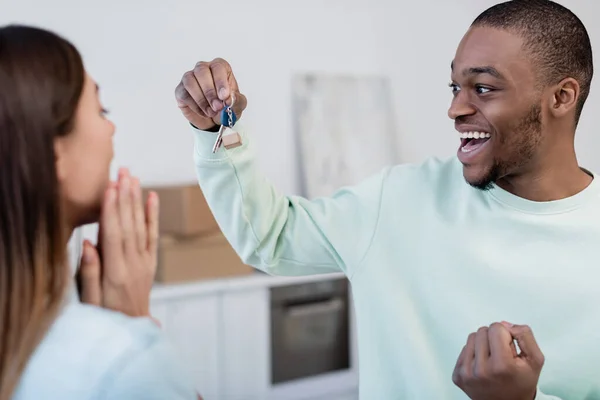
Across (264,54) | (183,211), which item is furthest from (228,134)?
(264,54)

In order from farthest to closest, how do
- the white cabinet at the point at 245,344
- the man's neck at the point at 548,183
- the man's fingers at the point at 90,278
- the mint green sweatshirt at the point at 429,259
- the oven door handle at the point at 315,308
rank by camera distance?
the oven door handle at the point at 315,308
the white cabinet at the point at 245,344
the man's neck at the point at 548,183
the mint green sweatshirt at the point at 429,259
the man's fingers at the point at 90,278

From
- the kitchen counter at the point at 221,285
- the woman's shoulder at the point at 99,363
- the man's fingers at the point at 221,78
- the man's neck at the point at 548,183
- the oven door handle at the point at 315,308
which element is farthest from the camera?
the oven door handle at the point at 315,308

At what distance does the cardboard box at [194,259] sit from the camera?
2568 millimetres

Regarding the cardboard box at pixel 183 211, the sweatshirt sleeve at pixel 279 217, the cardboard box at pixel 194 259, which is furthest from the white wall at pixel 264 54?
the sweatshirt sleeve at pixel 279 217

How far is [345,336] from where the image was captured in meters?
3.09

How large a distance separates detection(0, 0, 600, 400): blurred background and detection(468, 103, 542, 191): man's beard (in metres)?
1.59

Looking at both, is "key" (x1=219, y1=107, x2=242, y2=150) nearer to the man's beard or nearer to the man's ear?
the man's beard

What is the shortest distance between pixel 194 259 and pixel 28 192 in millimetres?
1913

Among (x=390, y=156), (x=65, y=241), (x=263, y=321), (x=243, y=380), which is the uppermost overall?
(x=65, y=241)

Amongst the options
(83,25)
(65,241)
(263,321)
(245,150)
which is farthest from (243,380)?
(65,241)

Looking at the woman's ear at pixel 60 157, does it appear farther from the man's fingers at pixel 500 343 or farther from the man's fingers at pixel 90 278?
the man's fingers at pixel 500 343

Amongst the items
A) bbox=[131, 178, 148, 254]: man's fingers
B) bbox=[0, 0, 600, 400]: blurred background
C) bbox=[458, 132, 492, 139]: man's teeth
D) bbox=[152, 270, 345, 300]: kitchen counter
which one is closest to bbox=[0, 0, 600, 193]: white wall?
bbox=[0, 0, 600, 400]: blurred background

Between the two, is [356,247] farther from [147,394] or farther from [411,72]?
[411,72]

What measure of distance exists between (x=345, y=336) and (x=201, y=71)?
225cm
